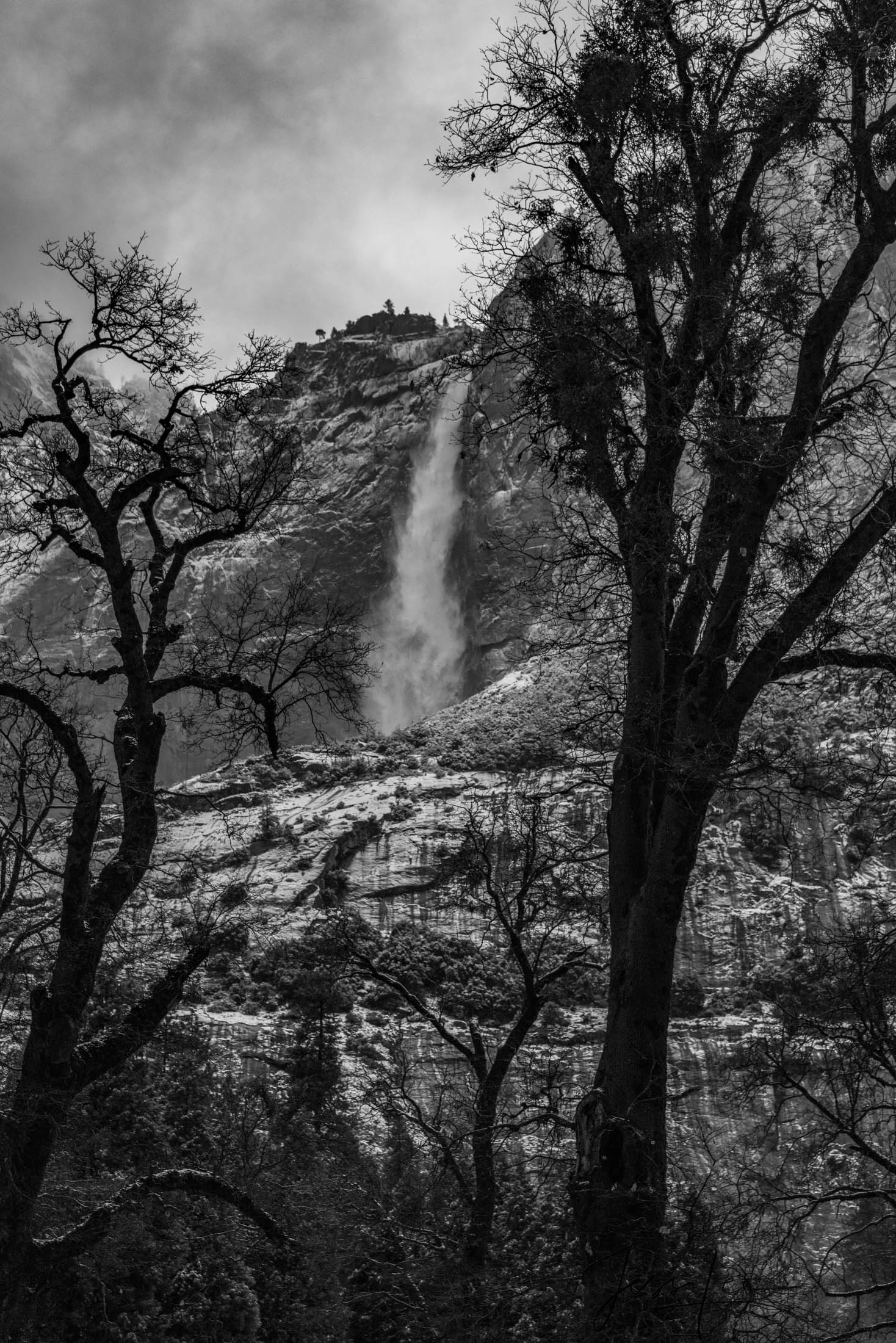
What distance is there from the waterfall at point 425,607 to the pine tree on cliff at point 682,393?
1814 inches

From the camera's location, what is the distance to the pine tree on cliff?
16.6 feet

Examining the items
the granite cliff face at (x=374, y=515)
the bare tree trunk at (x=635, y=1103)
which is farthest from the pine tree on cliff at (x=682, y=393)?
the granite cliff face at (x=374, y=515)

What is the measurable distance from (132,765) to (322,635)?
1543 mm

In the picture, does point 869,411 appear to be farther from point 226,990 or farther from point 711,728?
point 226,990

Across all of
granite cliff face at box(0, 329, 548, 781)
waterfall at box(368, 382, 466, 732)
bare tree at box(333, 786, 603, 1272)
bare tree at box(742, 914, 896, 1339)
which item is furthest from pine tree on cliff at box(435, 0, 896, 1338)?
waterfall at box(368, 382, 466, 732)

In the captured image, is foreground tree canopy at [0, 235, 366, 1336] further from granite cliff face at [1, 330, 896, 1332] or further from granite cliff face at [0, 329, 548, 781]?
granite cliff face at [0, 329, 548, 781]

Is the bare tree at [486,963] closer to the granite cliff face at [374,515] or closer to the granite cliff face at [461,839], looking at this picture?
the granite cliff face at [461,839]

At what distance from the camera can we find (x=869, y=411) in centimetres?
525

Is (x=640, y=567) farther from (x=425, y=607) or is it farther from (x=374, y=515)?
(x=374, y=515)

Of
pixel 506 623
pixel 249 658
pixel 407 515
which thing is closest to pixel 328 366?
pixel 407 515

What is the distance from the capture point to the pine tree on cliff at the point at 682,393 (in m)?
5.06

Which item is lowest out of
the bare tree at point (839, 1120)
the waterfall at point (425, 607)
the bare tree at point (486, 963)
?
the bare tree at point (839, 1120)

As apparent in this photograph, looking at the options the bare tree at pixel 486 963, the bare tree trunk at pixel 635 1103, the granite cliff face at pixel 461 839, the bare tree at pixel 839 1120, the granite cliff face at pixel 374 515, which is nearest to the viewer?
the bare tree trunk at pixel 635 1103

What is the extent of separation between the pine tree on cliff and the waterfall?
151ft
